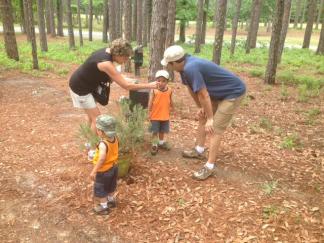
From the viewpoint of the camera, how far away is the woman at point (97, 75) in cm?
461

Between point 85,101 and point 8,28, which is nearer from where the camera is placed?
point 85,101

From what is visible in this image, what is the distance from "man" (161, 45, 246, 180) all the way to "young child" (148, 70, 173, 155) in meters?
0.58

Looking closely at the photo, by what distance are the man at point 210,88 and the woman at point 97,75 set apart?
0.56 m

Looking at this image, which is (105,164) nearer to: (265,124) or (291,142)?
(291,142)

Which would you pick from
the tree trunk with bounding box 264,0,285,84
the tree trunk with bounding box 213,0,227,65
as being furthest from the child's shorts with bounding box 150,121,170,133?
the tree trunk with bounding box 264,0,285,84

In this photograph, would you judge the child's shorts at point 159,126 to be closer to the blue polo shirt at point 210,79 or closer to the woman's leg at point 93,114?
the woman's leg at point 93,114

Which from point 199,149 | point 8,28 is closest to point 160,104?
point 199,149

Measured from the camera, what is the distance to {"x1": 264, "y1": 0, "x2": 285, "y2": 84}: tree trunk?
11.2 metres

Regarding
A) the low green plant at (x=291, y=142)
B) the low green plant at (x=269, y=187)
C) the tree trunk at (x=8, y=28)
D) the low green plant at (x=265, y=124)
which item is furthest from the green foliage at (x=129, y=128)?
the tree trunk at (x=8, y=28)

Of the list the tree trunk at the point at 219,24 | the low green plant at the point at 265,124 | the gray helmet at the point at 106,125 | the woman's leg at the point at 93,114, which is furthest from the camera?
the tree trunk at the point at 219,24

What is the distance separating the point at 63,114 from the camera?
8430 mm

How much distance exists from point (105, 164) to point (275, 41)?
31.4 feet

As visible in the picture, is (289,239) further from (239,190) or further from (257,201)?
(239,190)

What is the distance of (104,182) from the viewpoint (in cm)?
429
